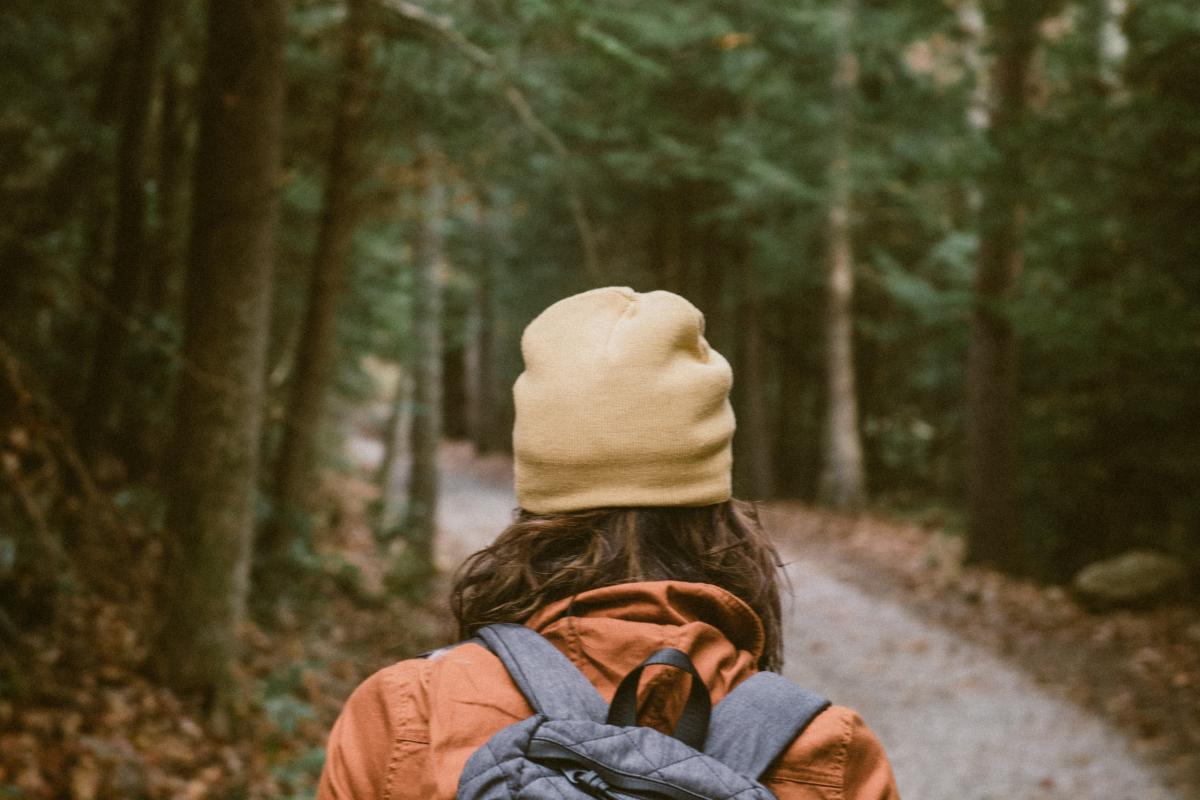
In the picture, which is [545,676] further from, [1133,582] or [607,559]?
[1133,582]

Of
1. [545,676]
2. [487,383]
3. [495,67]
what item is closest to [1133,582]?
[495,67]

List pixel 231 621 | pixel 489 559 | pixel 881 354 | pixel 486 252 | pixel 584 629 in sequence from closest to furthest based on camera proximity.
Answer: pixel 584 629, pixel 489 559, pixel 231 621, pixel 881 354, pixel 486 252

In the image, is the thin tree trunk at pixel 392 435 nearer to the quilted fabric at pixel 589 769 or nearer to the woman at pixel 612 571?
the woman at pixel 612 571

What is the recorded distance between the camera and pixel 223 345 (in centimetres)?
618

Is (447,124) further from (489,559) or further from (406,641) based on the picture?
(489,559)

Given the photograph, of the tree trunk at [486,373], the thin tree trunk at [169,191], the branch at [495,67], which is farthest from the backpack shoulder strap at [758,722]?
the tree trunk at [486,373]

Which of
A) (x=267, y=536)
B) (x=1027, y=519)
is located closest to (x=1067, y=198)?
(x=1027, y=519)

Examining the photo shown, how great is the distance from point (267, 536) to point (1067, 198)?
873 centimetres

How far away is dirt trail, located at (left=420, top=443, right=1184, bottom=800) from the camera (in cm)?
689

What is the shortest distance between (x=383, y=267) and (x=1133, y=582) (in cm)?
1040

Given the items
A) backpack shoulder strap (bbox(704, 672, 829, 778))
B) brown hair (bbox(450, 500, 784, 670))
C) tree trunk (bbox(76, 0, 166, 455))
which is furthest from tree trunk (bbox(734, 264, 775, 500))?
backpack shoulder strap (bbox(704, 672, 829, 778))

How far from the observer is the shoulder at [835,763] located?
4.69 ft

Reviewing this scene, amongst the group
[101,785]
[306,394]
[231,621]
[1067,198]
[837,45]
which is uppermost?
[837,45]

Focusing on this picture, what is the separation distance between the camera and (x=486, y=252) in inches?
1096
